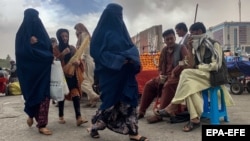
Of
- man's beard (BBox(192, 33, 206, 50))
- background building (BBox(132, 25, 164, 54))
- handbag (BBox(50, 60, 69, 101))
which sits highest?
background building (BBox(132, 25, 164, 54))

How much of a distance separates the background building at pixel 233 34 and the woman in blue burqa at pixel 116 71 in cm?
1252

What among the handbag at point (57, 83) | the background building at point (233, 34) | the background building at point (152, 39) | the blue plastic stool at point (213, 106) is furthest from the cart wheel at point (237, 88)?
the background building at point (233, 34)

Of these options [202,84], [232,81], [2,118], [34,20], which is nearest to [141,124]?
[202,84]

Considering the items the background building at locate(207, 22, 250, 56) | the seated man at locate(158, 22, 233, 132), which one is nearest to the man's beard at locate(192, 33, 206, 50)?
the seated man at locate(158, 22, 233, 132)

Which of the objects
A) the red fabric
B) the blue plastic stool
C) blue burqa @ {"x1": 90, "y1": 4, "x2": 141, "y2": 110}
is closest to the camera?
blue burqa @ {"x1": 90, "y1": 4, "x2": 141, "y2": 110}

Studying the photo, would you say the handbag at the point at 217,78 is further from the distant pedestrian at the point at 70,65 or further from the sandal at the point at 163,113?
the distant pedestrian at the point at 70,65

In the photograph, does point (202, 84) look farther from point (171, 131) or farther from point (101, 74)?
point (101, 74)

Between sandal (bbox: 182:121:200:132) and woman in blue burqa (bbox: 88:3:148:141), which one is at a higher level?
woman in blue burqa (bbox: 88:3:148:141)

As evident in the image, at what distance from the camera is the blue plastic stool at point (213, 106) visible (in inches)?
189

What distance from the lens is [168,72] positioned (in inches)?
215

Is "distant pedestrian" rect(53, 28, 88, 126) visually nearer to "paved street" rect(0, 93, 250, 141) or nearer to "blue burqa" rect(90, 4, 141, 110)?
"paved street" rect(0, 93, 250, 141)

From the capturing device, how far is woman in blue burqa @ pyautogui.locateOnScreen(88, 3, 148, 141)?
4055 millimetres

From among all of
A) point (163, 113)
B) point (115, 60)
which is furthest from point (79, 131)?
point (115, 60)

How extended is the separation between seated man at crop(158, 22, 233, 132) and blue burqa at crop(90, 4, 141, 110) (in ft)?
3.00
